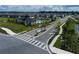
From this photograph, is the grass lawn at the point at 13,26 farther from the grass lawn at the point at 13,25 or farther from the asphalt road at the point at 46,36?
the asphalt road at the point at 46,36

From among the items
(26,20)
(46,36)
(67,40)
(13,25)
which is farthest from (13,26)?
(67,40)

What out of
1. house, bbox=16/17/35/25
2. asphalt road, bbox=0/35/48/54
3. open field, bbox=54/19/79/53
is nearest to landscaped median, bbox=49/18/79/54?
open field, bbox=54/19/79/53

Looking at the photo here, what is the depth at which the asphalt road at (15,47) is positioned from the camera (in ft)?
14.7

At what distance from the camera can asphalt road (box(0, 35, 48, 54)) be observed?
4.47 meters

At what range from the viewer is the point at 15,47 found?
4.50m

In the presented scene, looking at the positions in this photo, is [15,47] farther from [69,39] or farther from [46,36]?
[69,39]

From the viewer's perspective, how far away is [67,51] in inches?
174

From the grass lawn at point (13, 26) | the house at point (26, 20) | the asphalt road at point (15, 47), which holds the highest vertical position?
the house at point (26, 20)

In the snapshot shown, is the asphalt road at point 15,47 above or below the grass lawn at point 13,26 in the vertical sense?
below

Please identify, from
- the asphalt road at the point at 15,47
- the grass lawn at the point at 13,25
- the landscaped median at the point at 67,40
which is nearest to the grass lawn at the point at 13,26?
the grass lawn at the point at 13,25
